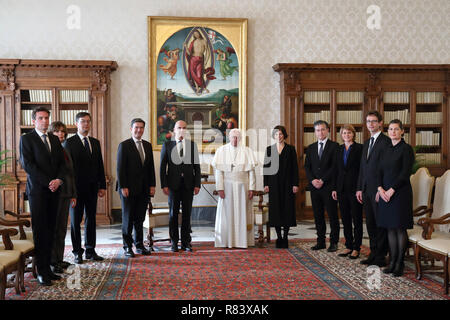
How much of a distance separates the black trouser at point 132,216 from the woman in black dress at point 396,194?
2.82 metres

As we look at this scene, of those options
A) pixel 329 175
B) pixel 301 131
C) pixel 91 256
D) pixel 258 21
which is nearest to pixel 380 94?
pixel 301 131

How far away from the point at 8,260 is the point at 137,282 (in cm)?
124

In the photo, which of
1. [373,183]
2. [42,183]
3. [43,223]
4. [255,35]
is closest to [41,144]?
[42,183]

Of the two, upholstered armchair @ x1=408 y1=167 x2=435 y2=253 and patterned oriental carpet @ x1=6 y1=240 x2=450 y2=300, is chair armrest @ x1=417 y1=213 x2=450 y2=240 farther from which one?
patterned oriental carpet @ x1=6 y1=240 x2=450 y2=300

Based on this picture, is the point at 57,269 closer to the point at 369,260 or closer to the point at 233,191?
the point at 233,191

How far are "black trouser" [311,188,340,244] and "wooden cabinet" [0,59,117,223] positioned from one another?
4112 millimetres

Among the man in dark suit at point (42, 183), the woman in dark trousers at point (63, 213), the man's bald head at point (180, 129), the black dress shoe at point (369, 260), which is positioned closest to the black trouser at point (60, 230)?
the woman in dark trousers at point (63, 213)

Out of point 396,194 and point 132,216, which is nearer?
point 396,194

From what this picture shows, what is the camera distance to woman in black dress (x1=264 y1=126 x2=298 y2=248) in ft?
20.6

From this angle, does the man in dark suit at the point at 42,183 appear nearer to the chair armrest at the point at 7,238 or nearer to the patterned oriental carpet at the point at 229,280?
the chair armrest at the point at 7,238

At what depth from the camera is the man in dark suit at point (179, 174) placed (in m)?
6.02

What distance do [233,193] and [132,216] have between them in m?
1.38

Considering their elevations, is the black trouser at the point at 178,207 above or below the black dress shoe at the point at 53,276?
above

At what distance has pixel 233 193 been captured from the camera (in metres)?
6.34
